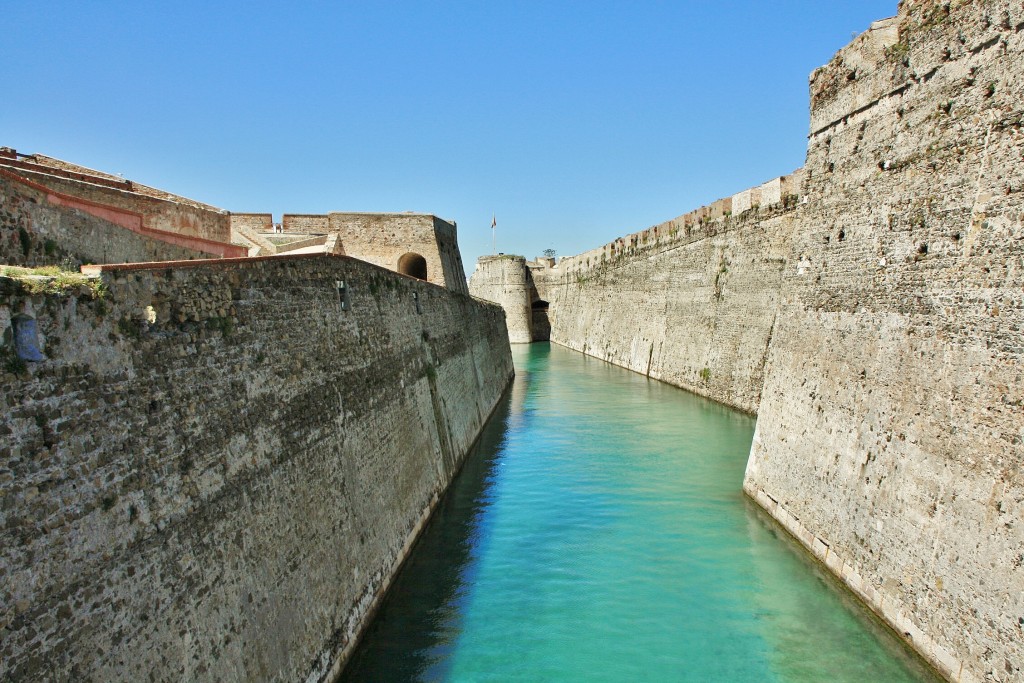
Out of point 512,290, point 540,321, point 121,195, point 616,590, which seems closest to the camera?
point 616,590

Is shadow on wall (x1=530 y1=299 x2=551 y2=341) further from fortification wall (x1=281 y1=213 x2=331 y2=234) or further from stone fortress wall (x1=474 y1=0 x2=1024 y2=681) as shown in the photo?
stone fortress wall (x1=474 y1=0 x2=1024 y2=681)

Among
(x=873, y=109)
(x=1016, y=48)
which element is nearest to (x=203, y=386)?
(x=1016, y=48)

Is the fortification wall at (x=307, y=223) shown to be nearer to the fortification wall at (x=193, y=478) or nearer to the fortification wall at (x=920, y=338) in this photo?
the fortification wall at (x=193, y=478)

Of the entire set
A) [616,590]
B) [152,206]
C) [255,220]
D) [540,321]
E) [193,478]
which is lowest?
[616,590]

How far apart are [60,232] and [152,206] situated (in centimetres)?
359

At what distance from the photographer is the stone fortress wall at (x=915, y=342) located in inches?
226

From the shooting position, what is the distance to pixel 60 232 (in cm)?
698

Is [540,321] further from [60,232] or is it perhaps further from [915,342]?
[60,232]

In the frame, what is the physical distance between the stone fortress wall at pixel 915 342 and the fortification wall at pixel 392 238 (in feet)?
37.8

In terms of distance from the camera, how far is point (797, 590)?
26.3ft

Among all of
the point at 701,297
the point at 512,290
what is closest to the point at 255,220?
the point at 701,297

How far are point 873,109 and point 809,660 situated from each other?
6.66 m

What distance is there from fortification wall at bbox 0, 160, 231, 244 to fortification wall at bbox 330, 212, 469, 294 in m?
5.95

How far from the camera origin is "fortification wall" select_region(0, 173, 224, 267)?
20.5 feet
